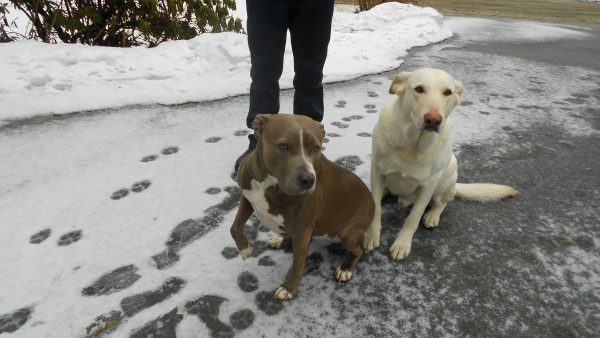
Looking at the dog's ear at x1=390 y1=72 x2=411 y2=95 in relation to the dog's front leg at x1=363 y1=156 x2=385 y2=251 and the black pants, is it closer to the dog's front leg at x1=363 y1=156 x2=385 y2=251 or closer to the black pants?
the dog's front leg at x1=363 y1=156 x2=385 y2=251

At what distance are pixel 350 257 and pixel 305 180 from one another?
667mm

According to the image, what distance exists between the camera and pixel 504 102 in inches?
177

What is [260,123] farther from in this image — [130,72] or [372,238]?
[130,72]

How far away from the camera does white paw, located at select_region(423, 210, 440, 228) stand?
7.77 feet

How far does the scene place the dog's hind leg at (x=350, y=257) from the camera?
6.34 ft

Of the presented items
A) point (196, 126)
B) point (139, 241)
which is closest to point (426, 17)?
point (196, 126)

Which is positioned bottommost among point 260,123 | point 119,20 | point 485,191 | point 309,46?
point 485,191

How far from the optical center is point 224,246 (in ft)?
6.87

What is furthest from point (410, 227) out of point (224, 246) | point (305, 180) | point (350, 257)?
point (224, 246)

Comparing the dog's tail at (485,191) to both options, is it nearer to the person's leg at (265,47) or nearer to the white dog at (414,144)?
the white dog at (414,144)

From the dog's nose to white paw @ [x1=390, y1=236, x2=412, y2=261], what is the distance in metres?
0.70

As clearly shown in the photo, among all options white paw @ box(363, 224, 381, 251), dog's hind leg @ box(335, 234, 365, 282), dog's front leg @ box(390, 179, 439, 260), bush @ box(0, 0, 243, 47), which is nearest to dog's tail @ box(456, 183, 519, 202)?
dog's front leg @ box(390, 179, 439, 260)

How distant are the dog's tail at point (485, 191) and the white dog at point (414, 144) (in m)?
0.30

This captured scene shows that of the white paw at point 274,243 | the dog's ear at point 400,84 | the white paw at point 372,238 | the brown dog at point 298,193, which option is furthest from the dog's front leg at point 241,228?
A: the dog's ear at point 400,84
